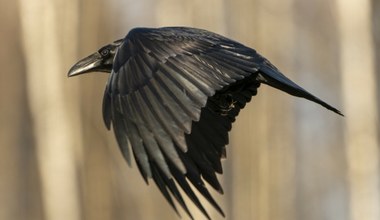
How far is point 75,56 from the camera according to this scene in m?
12.9

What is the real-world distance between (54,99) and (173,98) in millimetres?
7664

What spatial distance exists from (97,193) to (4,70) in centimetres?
174

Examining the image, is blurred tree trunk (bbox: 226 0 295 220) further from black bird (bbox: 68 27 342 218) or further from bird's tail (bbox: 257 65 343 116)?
bird's tail (bbox: 257 65 343 116)

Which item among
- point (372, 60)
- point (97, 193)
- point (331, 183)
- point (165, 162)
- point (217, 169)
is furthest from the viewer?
point (331, 183)

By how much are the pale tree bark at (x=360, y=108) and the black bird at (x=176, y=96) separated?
774cm

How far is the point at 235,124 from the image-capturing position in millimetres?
13578

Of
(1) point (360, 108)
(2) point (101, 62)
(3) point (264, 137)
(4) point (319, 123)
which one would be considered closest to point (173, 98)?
(2) point (101, 62)

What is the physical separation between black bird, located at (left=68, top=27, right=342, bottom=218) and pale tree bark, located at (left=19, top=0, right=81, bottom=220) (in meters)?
6.55

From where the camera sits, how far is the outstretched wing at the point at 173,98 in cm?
Result: 521

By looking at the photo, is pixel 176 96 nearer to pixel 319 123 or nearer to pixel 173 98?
pixel 173 98

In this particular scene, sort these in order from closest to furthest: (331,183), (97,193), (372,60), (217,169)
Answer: (217,169), (97,193), (372,60), (331,183)

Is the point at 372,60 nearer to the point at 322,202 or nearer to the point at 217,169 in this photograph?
the point at 322,202

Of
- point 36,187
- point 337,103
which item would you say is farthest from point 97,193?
point 337,103

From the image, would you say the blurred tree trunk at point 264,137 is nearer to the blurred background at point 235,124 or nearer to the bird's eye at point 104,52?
the blurred background at point 235,124
